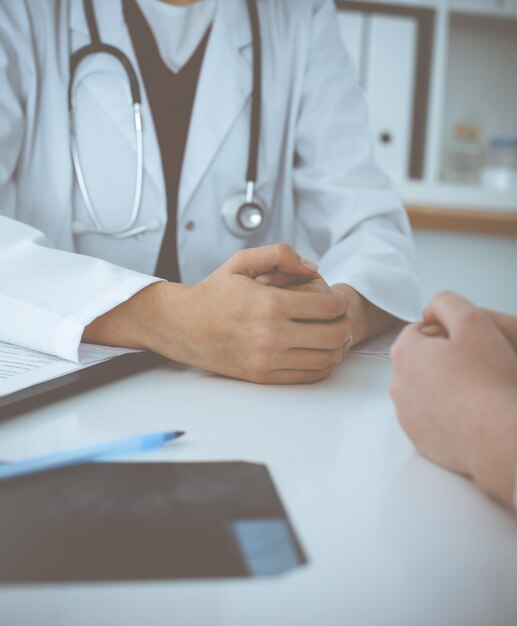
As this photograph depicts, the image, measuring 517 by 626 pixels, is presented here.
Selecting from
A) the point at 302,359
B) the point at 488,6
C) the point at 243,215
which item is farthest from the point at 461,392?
the point at 488,6

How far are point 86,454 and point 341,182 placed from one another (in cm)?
77

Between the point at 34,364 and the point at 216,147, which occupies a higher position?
the point at 216,147

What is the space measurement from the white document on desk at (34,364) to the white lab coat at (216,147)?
26 cm

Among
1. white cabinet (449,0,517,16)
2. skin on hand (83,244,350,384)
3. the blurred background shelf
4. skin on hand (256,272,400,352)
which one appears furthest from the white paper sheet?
white cabinet (449,0,517,16)

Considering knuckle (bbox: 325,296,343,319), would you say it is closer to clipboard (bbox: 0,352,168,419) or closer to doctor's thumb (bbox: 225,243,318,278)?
doctor's thumb (bbox: 225,243,318,278)

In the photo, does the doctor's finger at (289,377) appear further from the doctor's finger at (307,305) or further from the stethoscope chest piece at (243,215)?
the stethoscope chest piece at (243,215)

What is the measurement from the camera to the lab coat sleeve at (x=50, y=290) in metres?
0.58

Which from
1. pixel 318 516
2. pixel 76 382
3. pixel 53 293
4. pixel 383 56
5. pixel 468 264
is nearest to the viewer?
pixel 318 516

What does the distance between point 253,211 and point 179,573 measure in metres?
0.81

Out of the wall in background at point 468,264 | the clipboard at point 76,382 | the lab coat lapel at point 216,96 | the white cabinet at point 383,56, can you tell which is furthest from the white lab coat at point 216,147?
the wall in background at point 468,264

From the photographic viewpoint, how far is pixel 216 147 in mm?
1018

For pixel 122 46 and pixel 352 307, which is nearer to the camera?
pixel 352 307

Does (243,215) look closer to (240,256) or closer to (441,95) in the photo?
(240,256)

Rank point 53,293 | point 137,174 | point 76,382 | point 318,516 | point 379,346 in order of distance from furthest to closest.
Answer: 1. point 137,174
2. point 379,346
3. point 53,293
4. point 76,382
5. point 318,516
